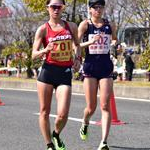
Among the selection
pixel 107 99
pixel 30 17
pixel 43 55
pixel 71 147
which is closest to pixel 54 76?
pixel 43 55

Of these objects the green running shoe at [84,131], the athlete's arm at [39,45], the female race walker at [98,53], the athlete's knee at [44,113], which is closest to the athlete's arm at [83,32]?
the female race walker at [98,53]

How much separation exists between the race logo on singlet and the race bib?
817 millimetres

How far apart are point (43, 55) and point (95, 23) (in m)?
1.28

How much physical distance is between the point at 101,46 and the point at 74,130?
2.69 meters

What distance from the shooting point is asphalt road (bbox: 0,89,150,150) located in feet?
27.6

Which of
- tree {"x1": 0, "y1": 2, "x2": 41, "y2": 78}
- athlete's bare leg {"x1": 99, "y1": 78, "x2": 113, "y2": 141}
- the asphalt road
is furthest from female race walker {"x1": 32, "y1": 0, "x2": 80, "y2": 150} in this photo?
tree {"x1": 0, "y1": 2, "x2": 41, "y2": 78}

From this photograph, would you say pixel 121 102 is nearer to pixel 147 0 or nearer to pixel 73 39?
pixel 73 39

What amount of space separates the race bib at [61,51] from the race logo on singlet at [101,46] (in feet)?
2.68

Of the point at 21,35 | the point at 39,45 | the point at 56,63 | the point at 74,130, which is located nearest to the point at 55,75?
the point at 56,63

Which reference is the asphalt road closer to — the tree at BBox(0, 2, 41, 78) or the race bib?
the race bib

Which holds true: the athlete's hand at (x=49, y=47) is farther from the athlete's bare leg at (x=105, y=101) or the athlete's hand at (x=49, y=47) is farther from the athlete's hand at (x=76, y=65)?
the athlete's bare leg at (x=105, y=101)

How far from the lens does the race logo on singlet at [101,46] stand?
7871 mm

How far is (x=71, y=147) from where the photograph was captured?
824 cm

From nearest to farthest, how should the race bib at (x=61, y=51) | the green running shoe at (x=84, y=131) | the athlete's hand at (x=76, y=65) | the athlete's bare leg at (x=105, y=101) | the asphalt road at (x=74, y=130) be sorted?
1. the race bib at (x=61, y=51)
2. the athlete's hand at (x=76, y=65)
3. the athlete's bare leg at (x=105, y=101)
4. the asphalt road at (x=74, y=130)
5. the green running shoe at (x=84, y=131)
